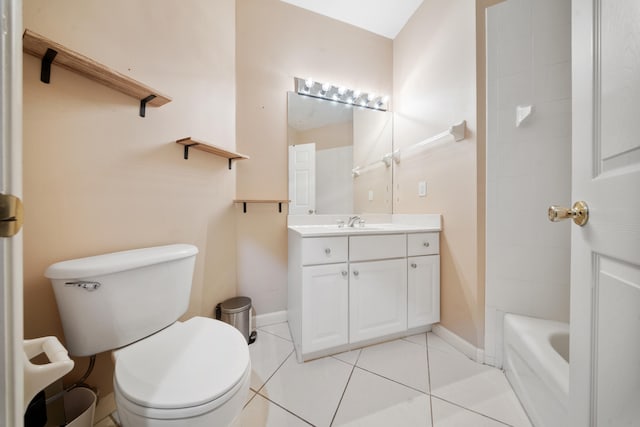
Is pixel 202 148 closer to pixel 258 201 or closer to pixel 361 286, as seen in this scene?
pixel 258 201

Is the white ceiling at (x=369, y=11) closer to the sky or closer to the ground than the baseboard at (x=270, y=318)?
closer to the sky

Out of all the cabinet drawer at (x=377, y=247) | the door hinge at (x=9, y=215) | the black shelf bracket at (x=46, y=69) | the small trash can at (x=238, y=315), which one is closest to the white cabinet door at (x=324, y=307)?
the cabinet drawer at (x=377, y=247)

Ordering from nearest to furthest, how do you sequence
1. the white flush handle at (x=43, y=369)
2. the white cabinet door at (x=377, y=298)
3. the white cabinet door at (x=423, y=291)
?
1. the white flush handle at (x=43, y=369)
2. the white cabinet door at (x=377, y=298)
3. the white cabinet door at (x=423, y=291)

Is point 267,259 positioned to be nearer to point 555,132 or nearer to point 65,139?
point 65,139

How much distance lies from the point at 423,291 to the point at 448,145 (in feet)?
3.19

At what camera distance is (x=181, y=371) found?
70 cm

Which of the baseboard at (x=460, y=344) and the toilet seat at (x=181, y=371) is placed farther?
the baseboard at (x=460, y=344)

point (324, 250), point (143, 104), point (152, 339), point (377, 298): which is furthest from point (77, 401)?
point (377, 298)

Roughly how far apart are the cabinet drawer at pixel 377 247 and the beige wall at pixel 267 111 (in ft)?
2.09

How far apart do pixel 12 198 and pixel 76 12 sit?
1.18 metres

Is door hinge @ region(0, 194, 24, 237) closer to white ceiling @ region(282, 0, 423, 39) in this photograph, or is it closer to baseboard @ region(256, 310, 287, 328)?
baseboard @ region(256, 310, 287, 328)

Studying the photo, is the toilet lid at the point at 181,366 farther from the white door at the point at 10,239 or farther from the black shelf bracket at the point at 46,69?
the black shelf bracket at the point at 46,69

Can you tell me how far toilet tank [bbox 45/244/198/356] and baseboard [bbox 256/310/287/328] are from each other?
2.47 feet

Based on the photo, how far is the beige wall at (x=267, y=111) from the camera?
1.62 metres
